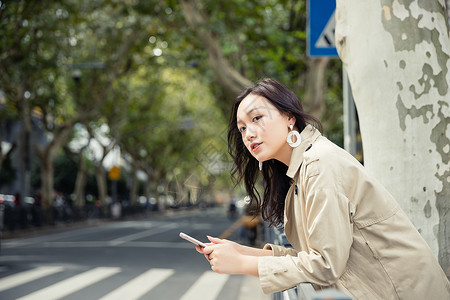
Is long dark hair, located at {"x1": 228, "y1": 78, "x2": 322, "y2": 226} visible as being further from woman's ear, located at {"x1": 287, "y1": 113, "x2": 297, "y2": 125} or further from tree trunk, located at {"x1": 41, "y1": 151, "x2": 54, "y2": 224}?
tree trunk, located at {"x1": 41, "y1": 151, "x2": 54, "y2": 224}

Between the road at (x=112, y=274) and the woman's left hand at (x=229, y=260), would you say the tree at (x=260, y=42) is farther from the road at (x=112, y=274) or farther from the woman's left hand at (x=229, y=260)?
the woman's left hand at (x=229, y=260)

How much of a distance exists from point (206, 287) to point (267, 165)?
6.02 meters

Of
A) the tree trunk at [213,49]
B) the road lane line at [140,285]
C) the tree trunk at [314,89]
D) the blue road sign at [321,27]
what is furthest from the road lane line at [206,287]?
the blue road sign at [321,27]

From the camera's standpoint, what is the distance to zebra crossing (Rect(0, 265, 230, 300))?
23.5ft

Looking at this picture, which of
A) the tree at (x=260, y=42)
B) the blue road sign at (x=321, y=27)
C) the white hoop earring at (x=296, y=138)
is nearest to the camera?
the white hoop earring at (x=296, y=138)

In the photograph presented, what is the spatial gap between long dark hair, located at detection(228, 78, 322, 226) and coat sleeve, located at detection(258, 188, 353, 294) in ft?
1.54

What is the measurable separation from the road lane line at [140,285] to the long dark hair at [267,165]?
5.16 metres

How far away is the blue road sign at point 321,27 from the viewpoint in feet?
15.5

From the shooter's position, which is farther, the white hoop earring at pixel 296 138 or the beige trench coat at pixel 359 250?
the white hoop earring at pixel 296 138

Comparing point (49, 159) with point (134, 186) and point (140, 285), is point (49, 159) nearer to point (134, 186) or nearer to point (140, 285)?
point (140, 285)

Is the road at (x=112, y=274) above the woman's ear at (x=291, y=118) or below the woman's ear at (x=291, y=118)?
below

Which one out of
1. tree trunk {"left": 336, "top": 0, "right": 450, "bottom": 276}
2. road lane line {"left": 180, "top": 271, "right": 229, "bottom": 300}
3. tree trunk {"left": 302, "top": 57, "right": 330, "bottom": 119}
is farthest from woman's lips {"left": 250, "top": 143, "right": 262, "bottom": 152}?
tree trunk {"left": 302, "top": 57, "right": 330, "bottom": 119}

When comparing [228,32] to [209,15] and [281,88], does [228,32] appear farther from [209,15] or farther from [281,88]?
[281,88]

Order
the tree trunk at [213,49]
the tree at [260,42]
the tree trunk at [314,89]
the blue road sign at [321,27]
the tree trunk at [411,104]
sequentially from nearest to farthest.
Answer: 1. the tree trunk at [411,104]
2. the blue road sign at [321,27]
3. the tree trunk at [213,49]
4. the tree at [260,42]
5. the tree trunk at [314,89]
